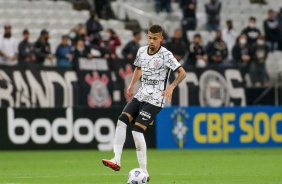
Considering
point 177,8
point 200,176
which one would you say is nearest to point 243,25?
point 177,8

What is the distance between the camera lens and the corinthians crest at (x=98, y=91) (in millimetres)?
23234

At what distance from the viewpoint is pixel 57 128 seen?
21.6 meters

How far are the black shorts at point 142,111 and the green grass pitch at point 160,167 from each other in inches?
35.4

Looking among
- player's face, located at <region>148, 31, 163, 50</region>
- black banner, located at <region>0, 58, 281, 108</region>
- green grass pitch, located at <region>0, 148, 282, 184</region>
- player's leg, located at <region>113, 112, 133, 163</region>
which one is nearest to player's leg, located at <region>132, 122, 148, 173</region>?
player's leg, located at <region>113, 112, 133, 163</region>

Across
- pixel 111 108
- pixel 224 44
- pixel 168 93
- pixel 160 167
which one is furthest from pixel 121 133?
pixel 224 44

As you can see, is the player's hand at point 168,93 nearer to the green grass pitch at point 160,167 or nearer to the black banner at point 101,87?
the green grass pitch at point 160,167

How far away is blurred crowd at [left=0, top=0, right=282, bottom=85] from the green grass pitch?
132 inches

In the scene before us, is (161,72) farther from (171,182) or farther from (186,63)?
(186,63)

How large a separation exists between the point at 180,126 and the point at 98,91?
2.35 m

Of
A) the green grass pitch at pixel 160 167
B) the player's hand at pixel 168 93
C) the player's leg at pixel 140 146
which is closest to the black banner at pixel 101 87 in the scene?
the green grass pitch at pixel 160 167

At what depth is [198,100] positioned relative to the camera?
80.0 feet

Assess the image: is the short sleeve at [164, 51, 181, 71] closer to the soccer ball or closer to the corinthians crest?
the soccer ball

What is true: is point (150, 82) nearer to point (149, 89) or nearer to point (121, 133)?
point (149, 89)

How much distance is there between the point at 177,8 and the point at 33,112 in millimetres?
11503
